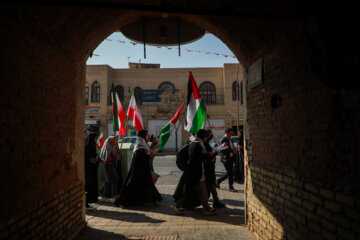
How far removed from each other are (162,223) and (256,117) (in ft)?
9.03

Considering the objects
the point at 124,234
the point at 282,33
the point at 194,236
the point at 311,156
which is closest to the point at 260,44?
the point at 282,33

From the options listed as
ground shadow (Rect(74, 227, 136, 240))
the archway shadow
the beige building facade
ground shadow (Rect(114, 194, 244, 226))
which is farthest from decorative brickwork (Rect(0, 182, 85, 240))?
the beige building facade

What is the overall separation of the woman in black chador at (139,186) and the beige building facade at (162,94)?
19.8m

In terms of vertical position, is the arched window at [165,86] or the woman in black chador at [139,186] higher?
the arched window at [165,86]

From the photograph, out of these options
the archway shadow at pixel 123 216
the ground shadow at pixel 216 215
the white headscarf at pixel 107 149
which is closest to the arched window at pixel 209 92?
the white headscarf at pixel 107 149

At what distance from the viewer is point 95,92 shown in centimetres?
2791

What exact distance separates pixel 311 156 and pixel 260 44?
2.04 m

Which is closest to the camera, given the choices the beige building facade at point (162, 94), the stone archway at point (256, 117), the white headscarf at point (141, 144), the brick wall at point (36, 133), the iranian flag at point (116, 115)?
A: the stone archway at point (256, 117)

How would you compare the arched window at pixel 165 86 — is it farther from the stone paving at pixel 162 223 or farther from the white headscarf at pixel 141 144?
the stone paving at pixel 162 223

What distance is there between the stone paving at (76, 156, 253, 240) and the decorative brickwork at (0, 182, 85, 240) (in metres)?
0.40

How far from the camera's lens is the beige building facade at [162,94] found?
26625mm

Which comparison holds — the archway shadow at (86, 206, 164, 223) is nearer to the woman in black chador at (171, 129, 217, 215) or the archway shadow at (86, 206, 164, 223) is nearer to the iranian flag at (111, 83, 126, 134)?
the woman in black chador at (171, 129, 217, 215)

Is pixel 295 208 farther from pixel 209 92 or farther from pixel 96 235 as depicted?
pixel 209 92

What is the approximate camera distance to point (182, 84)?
28.1 meters
